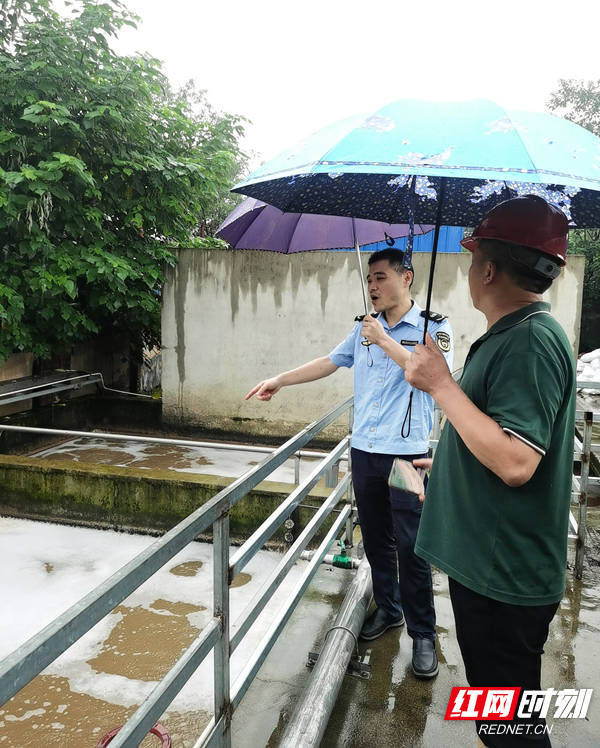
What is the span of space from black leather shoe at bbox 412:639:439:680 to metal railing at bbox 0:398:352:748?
51cm

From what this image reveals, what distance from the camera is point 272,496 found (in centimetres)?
525

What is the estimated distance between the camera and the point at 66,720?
10.5 ft

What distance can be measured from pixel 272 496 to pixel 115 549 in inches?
62.9

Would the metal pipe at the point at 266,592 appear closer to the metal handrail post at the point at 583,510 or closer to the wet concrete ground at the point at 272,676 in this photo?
the wet concrete ground at the point at 272,676

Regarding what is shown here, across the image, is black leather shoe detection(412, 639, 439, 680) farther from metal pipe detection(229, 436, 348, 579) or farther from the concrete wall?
the concrete wall

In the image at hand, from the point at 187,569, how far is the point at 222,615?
3.94 meters

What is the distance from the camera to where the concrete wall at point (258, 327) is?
712cm

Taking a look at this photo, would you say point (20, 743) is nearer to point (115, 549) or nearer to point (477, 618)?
point (115, 549)

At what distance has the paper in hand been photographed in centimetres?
205

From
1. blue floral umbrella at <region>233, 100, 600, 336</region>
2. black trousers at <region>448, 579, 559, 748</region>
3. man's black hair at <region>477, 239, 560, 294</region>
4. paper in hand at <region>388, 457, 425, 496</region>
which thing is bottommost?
black trousers at <region>448, 579, 559, 748</region>

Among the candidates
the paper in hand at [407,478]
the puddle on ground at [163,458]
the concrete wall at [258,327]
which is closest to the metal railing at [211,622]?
the paper in hand at [407,478]

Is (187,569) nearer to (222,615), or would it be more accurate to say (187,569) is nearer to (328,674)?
(328,674)

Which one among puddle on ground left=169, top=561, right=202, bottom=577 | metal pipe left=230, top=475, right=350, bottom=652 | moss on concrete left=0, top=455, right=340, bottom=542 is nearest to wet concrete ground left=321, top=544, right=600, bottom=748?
metal pipe left=230, top=475, right=350, bottom=652

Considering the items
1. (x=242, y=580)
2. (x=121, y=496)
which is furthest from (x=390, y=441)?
(x=121, y=496)
